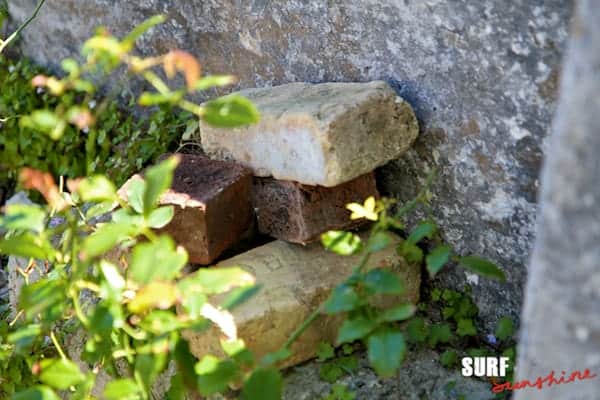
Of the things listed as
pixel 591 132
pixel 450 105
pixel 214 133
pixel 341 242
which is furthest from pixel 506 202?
pixel 591 132

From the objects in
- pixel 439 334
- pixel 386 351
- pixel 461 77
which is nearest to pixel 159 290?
pixel 386 351

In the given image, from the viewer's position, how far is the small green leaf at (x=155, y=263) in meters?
1.92

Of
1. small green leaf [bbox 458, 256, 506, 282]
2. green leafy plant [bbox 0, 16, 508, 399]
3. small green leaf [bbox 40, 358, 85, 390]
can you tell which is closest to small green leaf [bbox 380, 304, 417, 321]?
green leafy plant [bbox 0, 16, 508, 399]

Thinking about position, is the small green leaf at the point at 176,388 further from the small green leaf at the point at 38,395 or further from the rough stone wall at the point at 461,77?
the rough stone wall at the point at 461,77

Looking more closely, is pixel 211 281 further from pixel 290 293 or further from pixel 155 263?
pixel 290 293

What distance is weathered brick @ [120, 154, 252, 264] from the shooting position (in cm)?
277

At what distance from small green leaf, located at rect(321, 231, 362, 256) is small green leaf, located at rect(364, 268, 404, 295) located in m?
0.15

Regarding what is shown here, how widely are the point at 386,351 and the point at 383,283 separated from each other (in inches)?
6.0

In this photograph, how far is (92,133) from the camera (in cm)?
391

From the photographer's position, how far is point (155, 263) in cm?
193

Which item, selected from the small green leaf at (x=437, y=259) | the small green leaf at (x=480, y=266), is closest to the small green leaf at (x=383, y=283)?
the small green leaf at (x=437, y=259)

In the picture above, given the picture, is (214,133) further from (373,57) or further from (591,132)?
(591,132)

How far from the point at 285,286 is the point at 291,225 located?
0.70ft

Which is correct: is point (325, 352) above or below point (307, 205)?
below
